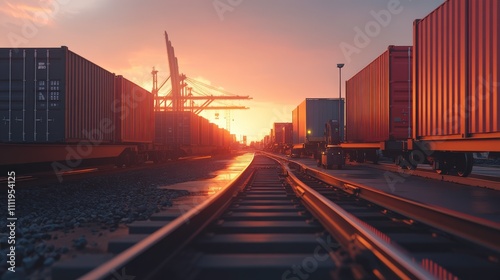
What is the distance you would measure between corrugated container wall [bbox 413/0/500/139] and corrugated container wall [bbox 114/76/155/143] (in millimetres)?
12949

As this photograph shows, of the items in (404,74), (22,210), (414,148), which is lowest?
(22,210)

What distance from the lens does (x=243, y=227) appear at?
5.00m

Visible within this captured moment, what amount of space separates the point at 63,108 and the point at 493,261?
42.0 ft

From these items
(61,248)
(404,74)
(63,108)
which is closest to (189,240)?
(61,248)

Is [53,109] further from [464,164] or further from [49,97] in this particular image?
[464,164]

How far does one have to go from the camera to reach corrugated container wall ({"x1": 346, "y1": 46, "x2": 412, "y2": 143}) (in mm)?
15227

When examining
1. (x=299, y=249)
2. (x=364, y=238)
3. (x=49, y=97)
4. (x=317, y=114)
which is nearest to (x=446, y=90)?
(x=364, y=238)

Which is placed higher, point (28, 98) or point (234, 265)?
point (28, 98)

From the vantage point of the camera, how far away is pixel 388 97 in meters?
15.4

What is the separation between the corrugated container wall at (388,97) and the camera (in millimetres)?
15227

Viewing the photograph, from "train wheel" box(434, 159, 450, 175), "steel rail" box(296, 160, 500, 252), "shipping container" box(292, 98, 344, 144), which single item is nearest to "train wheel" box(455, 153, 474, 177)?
"train wheel" box(434, 159, 450, 175)

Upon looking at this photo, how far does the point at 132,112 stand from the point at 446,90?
14.9 metres

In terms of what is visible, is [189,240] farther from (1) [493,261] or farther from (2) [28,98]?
(2) [28,98]

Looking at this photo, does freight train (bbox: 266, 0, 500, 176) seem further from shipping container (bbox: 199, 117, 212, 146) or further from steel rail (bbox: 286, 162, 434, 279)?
shipping container (bbox: 199, 117, 212, 146)
